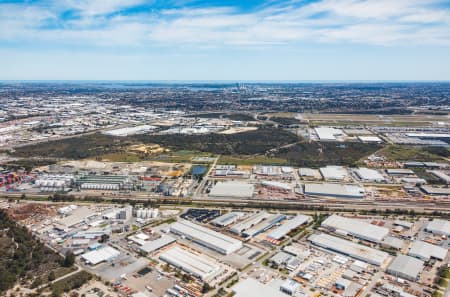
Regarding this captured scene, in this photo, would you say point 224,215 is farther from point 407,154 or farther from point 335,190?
point 407,154

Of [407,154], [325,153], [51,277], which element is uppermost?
[407,154]

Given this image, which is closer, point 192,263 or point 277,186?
point 192,263

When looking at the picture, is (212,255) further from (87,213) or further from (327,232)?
(87,213)

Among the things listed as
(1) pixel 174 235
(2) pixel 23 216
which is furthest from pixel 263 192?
(2) pixel 23 216

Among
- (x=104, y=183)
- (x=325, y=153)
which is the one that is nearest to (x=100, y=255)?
(x=104, y=183)

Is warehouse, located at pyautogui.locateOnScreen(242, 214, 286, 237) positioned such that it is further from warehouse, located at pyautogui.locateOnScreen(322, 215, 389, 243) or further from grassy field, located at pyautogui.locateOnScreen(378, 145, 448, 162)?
grassy field, located at pyautogui.locateOnScreen(378, 145, 448, 162)

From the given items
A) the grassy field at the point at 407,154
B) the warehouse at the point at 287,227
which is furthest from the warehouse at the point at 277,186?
the grassy field at the point at 407,154

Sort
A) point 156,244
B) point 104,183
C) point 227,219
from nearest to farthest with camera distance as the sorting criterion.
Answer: point 156,244, point 227,219, point 104,183
